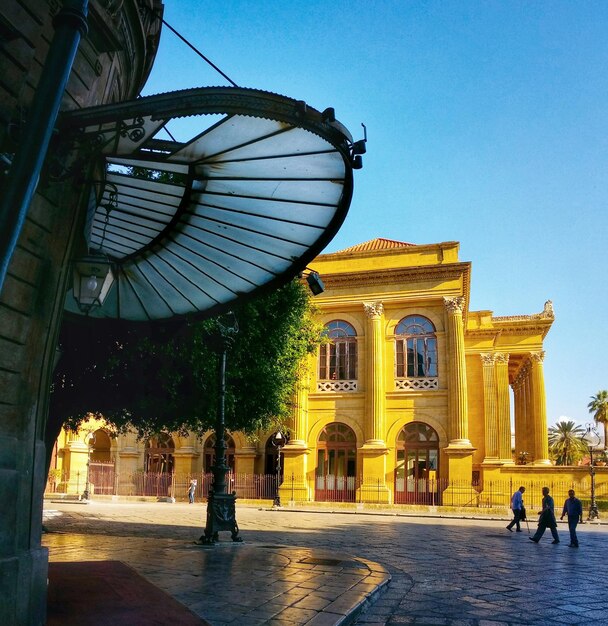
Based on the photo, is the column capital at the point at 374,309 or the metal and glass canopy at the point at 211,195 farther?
the column capital at the point at 374,309

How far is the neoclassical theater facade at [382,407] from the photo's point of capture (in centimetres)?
3141

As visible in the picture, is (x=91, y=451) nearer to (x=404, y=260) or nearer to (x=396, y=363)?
(x=396, y=363)

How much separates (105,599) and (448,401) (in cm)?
2678

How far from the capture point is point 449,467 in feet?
99.9

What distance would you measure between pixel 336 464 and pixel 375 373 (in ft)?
17.1

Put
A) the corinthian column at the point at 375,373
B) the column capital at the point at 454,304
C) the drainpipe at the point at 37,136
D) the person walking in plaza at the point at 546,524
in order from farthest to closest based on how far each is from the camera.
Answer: the corinthian column at the point at 375,373 → the column capital at the point at 454,304 → the person walking in plaza at the point at 546,524 → the drainpipe at the point at 37,136

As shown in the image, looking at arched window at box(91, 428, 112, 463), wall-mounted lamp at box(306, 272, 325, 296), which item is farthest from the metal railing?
wall-mounted lamp at box(306, 272, 325, 296)

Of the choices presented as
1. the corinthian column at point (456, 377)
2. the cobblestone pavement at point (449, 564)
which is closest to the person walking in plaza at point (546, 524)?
the cobblestone pavement at point (449, 564)

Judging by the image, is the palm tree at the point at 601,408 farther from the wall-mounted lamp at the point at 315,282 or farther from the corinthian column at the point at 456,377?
the wall-mounted lamp at the point at 315,282

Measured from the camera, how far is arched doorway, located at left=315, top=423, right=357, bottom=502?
32625 mm

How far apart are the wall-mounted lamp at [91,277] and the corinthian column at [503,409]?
33218 mm

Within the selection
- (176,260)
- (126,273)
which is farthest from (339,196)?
(126,273)

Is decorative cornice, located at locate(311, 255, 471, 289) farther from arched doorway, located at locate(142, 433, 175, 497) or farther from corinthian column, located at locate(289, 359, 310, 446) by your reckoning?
arched doorway, located at locate(142, 433, 175, 497)

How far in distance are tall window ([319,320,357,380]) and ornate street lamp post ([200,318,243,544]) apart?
21.5 metres
